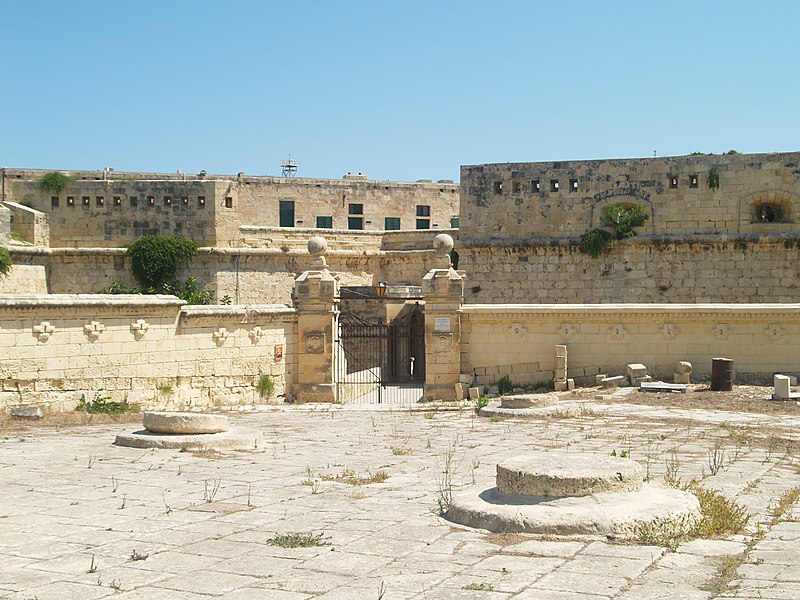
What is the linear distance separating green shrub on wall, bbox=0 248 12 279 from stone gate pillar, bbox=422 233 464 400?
43.6 feet

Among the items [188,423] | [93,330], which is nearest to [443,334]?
[93,330]

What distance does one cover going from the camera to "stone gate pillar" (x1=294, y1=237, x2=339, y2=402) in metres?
16.5

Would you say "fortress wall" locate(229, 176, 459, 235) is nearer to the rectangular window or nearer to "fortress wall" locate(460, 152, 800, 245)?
the rectangular window

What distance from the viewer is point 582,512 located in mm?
5855

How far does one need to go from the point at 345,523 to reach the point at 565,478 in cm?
152

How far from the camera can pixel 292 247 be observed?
29000 mm

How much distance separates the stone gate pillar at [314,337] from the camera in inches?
651

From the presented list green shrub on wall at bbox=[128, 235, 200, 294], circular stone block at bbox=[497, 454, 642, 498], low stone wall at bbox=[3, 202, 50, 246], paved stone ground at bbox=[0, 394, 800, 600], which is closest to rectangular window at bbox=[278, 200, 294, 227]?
green shrub on wall at bbox=[128, 235, 200, 294]

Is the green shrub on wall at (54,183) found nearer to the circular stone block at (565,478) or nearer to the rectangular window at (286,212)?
the rectangular window at (286,212)

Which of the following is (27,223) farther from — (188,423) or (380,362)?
(188,423)

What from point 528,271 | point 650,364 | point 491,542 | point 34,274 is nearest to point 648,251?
point 528,271

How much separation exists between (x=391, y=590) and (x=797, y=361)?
1274cm

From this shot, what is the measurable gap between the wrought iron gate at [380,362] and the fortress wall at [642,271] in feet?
11.1

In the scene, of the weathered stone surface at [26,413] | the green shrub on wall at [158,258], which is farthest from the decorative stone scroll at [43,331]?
the green shrub on wall at [158,258]
